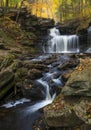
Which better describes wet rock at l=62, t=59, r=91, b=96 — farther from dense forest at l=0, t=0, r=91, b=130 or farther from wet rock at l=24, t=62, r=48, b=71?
wet rock at l=24, t=62, r=48, b=71

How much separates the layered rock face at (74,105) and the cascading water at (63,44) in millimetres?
17720

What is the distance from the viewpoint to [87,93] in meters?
8.77

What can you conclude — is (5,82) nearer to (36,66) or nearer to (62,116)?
(36,66)

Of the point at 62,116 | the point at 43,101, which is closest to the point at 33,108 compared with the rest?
the point at 43,101

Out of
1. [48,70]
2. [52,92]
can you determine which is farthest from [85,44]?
[52,92]

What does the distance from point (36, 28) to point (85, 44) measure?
22.1 ft

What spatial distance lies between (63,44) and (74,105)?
19.4m

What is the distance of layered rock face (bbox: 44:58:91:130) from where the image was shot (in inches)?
328

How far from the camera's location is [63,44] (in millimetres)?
27781

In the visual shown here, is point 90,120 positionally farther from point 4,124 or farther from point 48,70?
point 48,70

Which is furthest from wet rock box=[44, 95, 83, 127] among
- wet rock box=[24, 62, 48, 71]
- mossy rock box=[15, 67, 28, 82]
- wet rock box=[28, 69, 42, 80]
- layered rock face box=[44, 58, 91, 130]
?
wet rock box=[24, 62, 48, 71]

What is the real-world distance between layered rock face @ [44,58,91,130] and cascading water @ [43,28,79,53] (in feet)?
58.1

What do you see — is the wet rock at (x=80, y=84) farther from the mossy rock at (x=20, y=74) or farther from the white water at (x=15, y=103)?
the mossy rock at (x=20, y=74)

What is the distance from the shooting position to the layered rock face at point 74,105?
834 cm
